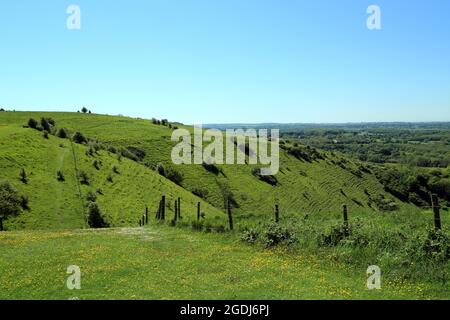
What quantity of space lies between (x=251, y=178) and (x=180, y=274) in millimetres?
106091

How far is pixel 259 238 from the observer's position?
25344 mm

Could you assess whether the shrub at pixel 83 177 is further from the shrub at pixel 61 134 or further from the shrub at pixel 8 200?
the shrub at pixel 61 134

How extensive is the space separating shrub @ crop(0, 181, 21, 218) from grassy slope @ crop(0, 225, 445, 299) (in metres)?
35.1

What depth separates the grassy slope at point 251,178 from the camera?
Answer: 370ft

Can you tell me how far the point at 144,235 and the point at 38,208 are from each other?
37.5 metres

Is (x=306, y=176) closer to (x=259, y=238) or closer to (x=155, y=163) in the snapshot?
(x=155, y=163)

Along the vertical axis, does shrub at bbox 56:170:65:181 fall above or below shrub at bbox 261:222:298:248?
below

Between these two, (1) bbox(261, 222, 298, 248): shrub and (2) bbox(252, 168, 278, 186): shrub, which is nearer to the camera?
(1) bbox(261, 222, 298, 248): shrub

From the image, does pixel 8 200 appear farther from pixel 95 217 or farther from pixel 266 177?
pixel 266 177

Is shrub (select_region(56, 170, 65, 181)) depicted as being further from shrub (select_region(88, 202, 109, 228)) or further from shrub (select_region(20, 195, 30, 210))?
shrub (select_region(88, 202, 109, 228))

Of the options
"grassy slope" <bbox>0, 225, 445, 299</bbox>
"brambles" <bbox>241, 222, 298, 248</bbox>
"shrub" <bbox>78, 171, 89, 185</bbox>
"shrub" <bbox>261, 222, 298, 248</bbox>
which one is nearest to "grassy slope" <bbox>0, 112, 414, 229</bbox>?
"shrub" <bbox>78, 171, 89, 185</bbox>

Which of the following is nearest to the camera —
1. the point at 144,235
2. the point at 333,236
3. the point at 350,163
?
the point at 333,236

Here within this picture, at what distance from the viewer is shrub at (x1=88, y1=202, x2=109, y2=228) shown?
6381 centimetres
